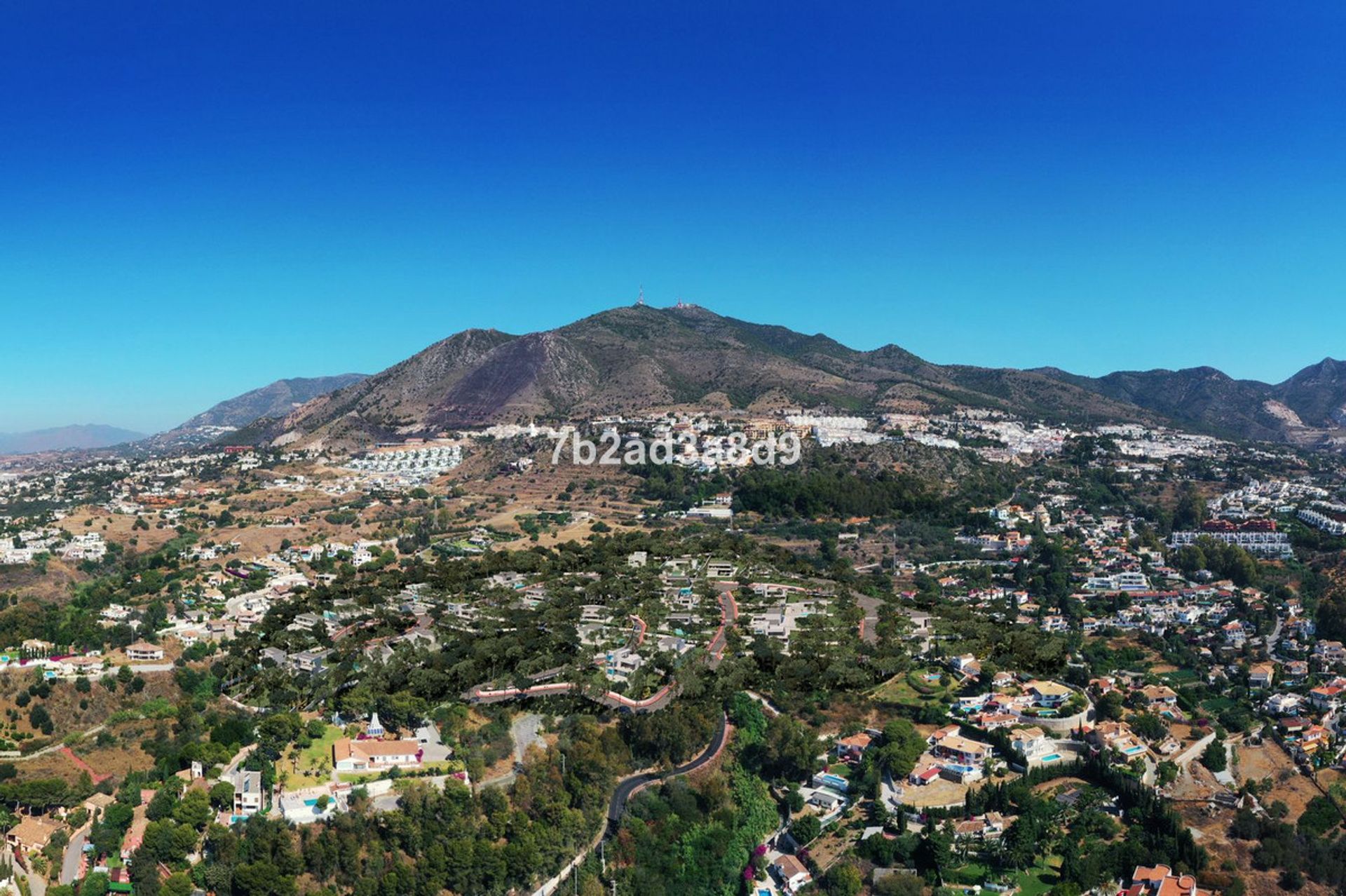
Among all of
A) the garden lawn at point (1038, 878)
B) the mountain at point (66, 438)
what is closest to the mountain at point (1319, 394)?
the garden lawn at point (1038, 878)

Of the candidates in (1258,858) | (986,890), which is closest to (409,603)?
(986,890)

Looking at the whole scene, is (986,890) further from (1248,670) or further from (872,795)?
(1248,670)

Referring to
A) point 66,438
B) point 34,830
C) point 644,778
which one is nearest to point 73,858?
point 34,830

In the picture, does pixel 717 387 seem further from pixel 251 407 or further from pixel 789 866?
pixel 251 407

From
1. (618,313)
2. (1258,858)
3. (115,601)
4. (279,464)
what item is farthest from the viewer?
(618,313)

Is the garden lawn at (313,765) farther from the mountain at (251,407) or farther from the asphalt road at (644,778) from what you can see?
the mountain at (251,407)

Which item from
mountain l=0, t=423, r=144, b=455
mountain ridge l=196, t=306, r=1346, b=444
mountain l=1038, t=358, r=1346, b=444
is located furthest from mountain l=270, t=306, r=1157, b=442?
mountain l=0, t=423, r=144, b=455

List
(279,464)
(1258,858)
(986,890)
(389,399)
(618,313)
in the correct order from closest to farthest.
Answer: (986,890)
(1258,858)
(279,464)
(389,399)
(618,313)
